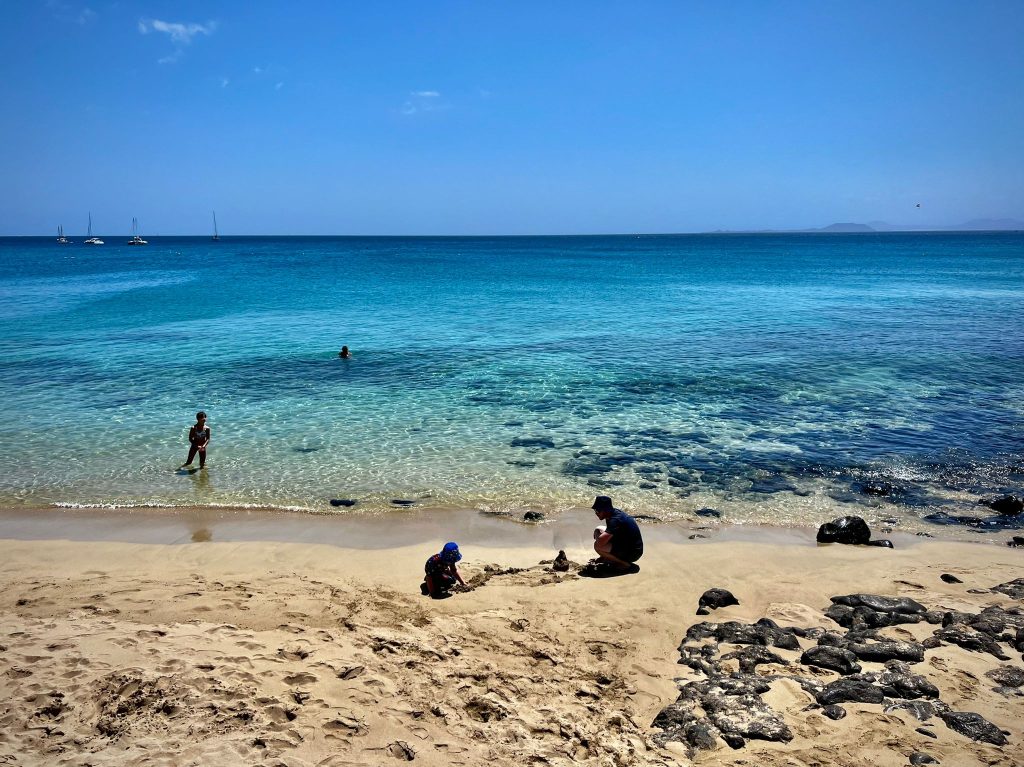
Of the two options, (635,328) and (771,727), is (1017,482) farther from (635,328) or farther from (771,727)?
(635,328)

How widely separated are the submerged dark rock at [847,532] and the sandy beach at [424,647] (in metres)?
0.24

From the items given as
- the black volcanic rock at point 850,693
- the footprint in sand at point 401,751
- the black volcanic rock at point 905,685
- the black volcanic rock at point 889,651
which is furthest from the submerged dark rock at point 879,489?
the footprint in sand at point 401,751

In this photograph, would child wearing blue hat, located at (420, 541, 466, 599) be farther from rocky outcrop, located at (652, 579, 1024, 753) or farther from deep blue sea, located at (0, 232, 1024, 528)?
deep blue sea, located at (0, 232, 1024, 528)

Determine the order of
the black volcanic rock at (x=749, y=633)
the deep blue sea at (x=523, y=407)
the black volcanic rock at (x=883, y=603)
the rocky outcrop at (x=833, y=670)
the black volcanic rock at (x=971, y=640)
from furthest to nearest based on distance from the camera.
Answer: the deep blue sea at (x=523, y=407)
the black volcanic rock at (x=883, y=603)
the black volcanic rock at (x=749, y=633)
the black volcanic rock at (x=971, y=640)
the rocky outcrop at (x=833, y=670)

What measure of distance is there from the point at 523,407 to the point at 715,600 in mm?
11606

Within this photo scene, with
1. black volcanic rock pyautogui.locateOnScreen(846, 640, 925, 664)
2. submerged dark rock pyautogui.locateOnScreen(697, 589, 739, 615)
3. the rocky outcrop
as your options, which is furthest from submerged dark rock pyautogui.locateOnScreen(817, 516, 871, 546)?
black volcanic rock pyautogui.locateOnScreen(846, 640, 925, 664)

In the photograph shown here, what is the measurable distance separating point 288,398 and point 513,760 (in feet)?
56.5

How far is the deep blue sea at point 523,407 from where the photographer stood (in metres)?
14.5

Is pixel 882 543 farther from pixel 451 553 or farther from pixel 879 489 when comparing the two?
pixel 451 553

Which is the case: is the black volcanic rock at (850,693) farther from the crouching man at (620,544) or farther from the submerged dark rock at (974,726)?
the crouching man at (620,544)

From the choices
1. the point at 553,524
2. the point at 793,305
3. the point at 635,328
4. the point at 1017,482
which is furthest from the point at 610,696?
the point at 793,305

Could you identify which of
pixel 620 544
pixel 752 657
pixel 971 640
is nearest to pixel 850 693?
pixel 752 657

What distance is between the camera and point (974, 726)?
6617 mm

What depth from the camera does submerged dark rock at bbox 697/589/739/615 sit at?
9477 millimetres
